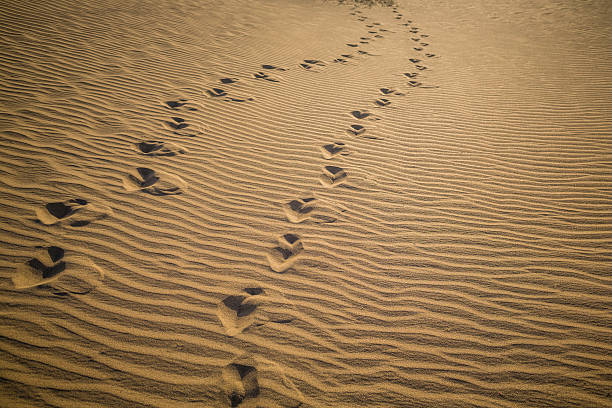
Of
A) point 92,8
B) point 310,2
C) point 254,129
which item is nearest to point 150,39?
point 92,8

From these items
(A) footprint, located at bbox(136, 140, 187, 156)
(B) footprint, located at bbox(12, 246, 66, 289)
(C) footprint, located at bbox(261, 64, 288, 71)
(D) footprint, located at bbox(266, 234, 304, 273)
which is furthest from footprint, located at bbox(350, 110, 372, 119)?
(B) footprint, located at bbox(12, 246, 66, 289)

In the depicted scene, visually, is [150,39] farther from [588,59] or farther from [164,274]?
[588,59]

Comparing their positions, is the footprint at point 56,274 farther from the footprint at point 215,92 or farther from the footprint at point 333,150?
the footprint at point 215,92

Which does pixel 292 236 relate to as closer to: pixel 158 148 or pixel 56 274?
pixel 56 274

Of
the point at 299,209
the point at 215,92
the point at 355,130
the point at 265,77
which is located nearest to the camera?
the point at 299,209

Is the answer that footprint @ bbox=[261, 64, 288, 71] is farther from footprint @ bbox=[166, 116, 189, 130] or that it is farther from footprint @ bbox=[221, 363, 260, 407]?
footprint @ bbox=[221, 363, 260, 407]

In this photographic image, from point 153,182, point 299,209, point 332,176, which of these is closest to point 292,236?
point 299,209
